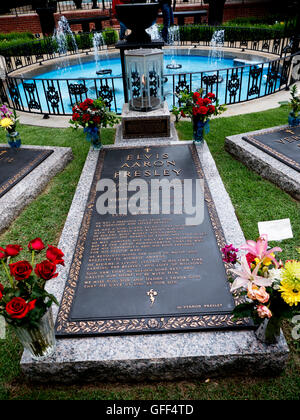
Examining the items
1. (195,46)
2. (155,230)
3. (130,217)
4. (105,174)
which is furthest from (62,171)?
(195,46)

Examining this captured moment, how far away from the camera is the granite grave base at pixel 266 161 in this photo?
5.06 m

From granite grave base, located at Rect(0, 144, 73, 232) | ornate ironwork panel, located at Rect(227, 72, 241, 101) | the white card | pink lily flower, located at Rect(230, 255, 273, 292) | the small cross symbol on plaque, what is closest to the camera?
pink lily flower, located at Rect(230, 255, 273, 292)

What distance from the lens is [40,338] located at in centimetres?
262

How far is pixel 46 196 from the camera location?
5.54 meters

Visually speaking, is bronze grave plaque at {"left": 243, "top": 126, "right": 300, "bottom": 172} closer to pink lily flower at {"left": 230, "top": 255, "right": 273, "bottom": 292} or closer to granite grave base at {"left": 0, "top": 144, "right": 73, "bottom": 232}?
pink lily flower at {"left": 230, "top": 255, "right": 273, "bottom": 292}

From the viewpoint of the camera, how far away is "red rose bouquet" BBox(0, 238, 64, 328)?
2.23m

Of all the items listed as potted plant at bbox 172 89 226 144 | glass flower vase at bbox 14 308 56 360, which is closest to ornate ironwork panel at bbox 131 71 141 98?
potted plant at bbox 172 89 226 144

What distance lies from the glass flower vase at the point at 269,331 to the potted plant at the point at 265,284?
0.02m

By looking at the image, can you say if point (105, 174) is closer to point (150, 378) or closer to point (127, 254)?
point (127, 254)

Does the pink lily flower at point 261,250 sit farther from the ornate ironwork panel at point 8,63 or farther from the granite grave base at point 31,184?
the ornate ironwork panel at point 8,63

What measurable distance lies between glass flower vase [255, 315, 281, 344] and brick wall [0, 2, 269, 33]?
22303 millimetres

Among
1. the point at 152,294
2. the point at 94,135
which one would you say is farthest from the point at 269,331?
the point at 94,135

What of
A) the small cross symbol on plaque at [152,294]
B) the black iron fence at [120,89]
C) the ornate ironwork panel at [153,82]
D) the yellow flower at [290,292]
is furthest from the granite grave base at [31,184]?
the yellow flower at [290,292]

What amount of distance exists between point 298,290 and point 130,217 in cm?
255
